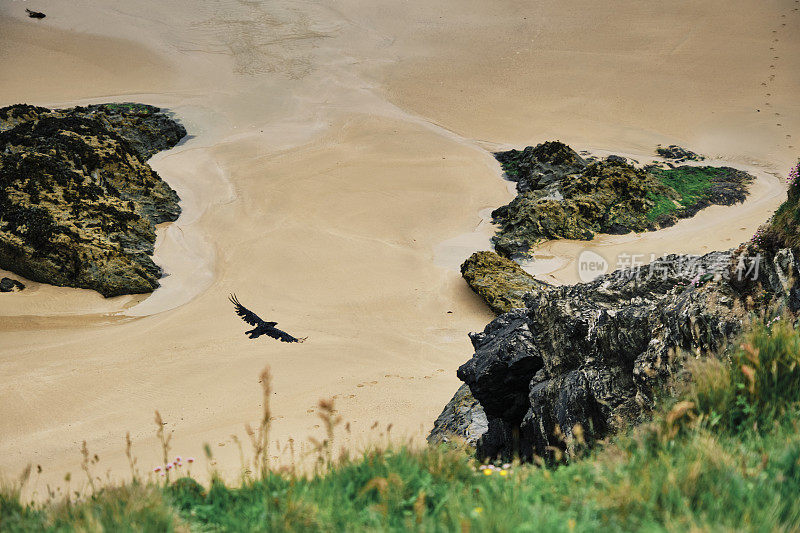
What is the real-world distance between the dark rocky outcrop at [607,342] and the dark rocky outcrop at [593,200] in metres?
9.39

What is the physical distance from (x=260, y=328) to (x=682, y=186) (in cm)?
1431

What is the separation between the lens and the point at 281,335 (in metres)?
10.5

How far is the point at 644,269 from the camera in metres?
5.47

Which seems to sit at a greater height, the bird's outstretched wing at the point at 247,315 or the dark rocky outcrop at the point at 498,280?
the dark rocky outcrop at the point at 498,280

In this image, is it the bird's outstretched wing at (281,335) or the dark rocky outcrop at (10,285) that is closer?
the bird's outstretched wing at (281,335)

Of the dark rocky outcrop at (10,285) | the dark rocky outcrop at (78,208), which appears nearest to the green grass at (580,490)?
the dark rocky outcrop at (10,285)

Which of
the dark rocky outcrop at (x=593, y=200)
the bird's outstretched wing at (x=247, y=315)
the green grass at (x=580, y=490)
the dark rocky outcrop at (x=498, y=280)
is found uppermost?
the dark rocky outcrop at (x=593, y=200)

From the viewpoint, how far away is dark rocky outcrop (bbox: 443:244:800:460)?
4.05 m

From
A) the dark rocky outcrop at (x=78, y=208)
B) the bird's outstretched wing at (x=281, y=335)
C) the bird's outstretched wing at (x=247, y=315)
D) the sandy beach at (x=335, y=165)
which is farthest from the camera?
the dark rocky outcrop at (x=78, y=208)

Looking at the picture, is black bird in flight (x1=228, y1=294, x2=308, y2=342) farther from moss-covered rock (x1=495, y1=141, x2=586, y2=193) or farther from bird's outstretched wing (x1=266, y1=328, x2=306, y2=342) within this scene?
moss-covered rock (x1=495, y1=141, x2=586, y2=193)

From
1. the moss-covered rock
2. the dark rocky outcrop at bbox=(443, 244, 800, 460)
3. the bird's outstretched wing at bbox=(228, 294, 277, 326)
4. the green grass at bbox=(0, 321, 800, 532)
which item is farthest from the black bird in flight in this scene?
the moss-covered rock

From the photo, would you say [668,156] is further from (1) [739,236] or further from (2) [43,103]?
(2) [43,103]

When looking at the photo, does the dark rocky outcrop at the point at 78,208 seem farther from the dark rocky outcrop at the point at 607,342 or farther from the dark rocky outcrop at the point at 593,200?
the dark rocky outcrop at the point at 607,342

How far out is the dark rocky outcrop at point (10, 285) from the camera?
1149 cm
